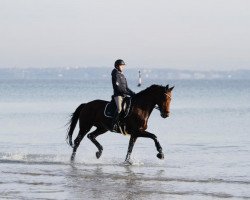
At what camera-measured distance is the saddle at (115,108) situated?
1956cm

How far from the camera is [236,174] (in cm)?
1788

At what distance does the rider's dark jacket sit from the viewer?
1919 cm

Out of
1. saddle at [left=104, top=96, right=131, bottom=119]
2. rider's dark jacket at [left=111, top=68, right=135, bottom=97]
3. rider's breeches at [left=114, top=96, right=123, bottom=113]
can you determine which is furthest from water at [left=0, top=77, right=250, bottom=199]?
rider's dark jacket at [left=111, top=68, right=135, bottom=97]

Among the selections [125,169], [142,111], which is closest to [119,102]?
[142,111]

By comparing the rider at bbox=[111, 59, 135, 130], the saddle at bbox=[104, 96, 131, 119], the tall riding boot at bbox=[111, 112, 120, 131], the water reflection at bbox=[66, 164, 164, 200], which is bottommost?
the water reflection at bbox=[66, 164, 164, 200]

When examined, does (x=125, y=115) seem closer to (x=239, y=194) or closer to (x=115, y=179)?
(x=115, y=179)

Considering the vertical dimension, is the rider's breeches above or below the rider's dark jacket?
below

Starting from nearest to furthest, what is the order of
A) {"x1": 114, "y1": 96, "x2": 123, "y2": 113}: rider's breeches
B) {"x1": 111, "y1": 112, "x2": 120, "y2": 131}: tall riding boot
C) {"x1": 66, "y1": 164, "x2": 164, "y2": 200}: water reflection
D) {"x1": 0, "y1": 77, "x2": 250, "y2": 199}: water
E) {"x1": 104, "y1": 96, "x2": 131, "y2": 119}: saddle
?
{"x1": 66, "y1": 164, "x2": 164, "y2": 200}: water reflection, {"x1": 0, "y1": 77, "x2": 250, "y2": 199}: water, {"x1": 114, "y1": 96, "x2": 123, "y2": 113}: rider's breeches, {"x1": 104, "y1": 96, "x2": 131, "y2": 119}: saddle, {"x1": 111, "y1": 112, "x2": 120, "y2": 131}: tall riding boot

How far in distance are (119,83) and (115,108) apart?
822 millimetres

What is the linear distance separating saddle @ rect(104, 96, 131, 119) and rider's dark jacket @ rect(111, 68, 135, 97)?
21cm

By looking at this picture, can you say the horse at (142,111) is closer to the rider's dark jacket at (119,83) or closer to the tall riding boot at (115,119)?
the tall riding boot at (115,119)

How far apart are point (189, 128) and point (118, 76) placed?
19.2 meters

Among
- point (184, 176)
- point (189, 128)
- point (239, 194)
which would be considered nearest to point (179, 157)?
point (184, 176)

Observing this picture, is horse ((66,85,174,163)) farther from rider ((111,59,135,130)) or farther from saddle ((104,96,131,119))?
rider ((111,59,135,130))
